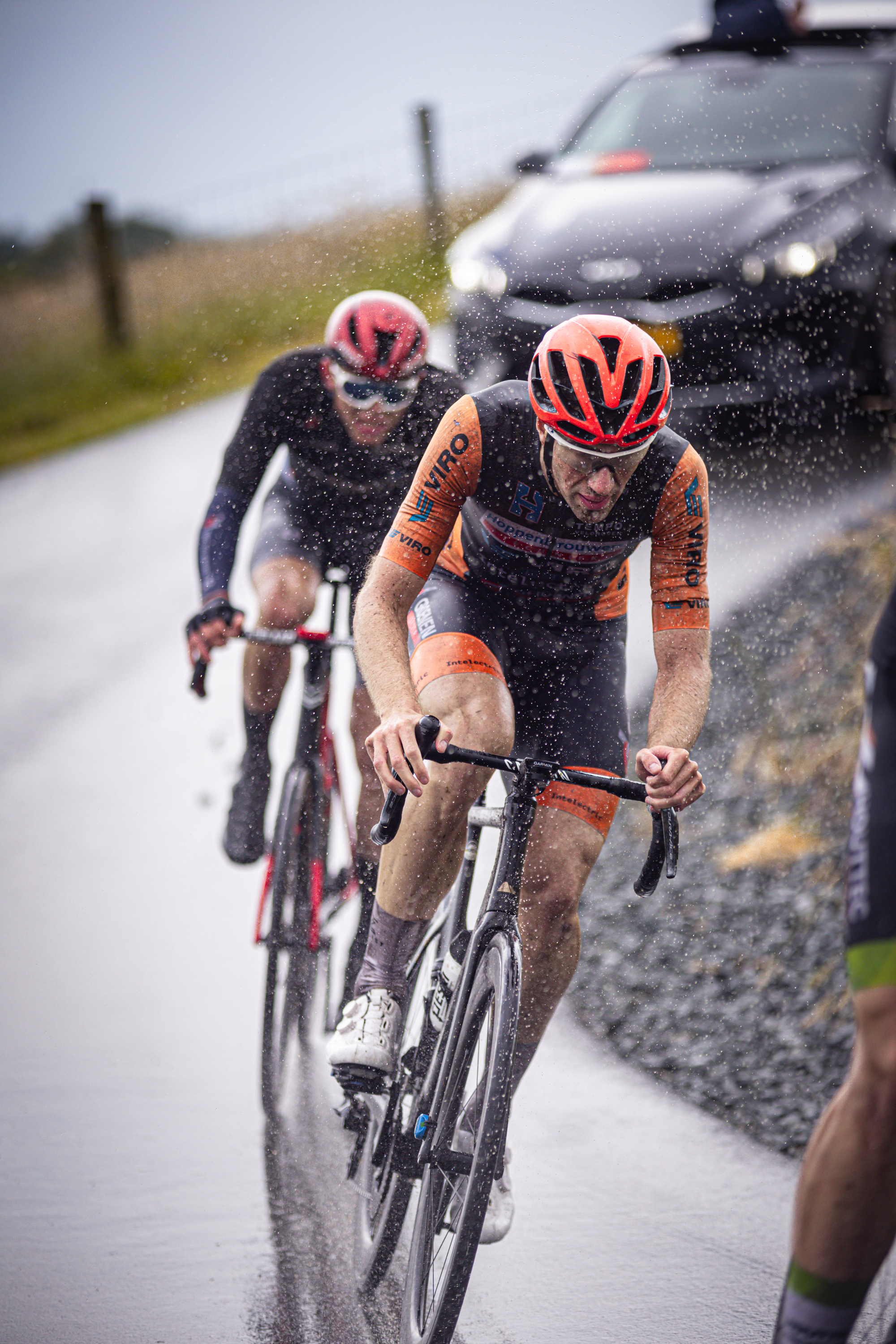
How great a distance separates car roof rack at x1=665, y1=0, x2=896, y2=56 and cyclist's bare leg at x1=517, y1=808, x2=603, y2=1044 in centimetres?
567

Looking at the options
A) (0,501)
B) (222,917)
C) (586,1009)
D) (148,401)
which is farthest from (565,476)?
(148,401)

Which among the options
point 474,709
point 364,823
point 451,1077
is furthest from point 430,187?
point 451,1077

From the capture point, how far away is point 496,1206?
3170mm

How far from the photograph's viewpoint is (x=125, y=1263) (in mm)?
3375

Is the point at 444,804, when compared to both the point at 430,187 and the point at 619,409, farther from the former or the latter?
the point at 430,187

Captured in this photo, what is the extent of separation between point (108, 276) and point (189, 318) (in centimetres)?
162

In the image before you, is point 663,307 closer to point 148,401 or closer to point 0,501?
point 0,501

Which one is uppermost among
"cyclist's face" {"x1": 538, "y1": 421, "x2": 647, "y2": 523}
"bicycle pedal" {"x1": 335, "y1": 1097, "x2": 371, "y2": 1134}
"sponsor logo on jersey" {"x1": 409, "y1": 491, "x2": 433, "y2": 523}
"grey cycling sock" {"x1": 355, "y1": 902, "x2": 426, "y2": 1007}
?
"cyclist's face" {"x1": 538, "y1": 421, "x2": 647, "y2": 523}

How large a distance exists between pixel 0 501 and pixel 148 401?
320 centimetres

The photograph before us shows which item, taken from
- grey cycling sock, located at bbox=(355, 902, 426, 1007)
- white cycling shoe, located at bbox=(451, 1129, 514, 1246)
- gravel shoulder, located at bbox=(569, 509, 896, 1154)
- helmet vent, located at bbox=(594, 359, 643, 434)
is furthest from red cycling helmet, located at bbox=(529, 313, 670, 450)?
gravel shoulder, located at bbox=(569, 509, 896, 1154)

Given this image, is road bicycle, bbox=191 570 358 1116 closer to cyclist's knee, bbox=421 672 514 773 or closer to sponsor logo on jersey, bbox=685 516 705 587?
cyclist's knee, bbox=421 672 514 773

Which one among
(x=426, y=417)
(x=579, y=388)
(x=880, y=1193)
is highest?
(x=579, y=388)

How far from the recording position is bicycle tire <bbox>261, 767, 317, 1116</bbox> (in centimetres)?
412

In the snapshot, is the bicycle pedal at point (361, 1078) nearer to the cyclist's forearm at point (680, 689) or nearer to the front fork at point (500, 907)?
the front fork at point (500, 907)
